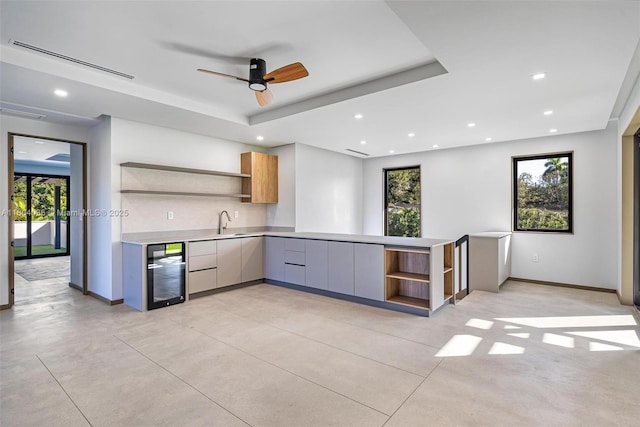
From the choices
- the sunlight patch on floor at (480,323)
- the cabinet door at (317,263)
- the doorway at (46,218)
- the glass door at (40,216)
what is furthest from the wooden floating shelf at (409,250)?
the glass door at (40,216)

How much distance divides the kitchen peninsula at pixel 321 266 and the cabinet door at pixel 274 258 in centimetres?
2

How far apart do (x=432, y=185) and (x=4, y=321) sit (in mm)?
6914

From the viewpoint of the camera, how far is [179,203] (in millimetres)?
5055

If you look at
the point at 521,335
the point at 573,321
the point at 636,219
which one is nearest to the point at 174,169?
the point at 521,335

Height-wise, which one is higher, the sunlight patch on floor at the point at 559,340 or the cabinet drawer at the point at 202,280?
the cabinet drawer at the point at 202,280

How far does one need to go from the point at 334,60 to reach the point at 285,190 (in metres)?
3.33

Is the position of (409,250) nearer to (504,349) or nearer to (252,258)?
(504,349)

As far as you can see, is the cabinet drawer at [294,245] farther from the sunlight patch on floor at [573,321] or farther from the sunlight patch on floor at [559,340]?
the sunlight patch on floor at [559,340]

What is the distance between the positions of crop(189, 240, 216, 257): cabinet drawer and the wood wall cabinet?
1.29 meters

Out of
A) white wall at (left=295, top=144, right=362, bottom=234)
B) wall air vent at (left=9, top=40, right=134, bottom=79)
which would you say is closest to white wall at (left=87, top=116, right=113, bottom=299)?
wall air vent at (left=9, top=40, right=134, bottom=79)

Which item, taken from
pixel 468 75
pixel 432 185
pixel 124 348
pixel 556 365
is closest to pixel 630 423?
pixel 556 365

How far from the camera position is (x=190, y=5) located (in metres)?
2.25

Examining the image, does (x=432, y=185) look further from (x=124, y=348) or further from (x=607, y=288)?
(x=124, y=348)

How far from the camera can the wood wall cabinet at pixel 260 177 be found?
5.81 metres
